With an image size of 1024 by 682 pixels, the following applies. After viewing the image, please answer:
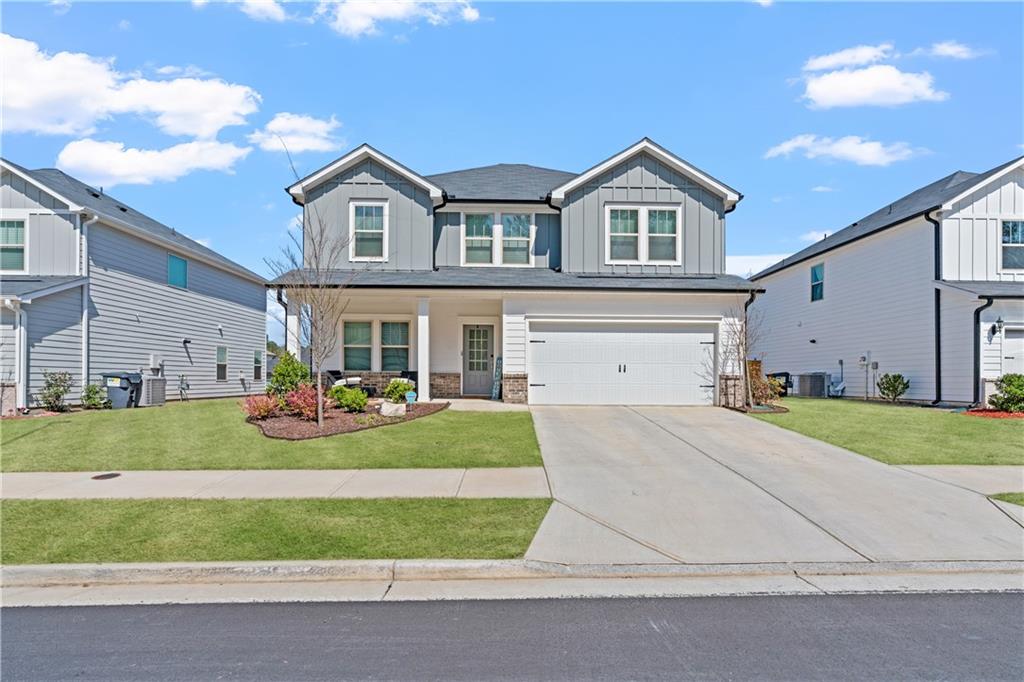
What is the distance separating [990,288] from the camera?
17.6 metres

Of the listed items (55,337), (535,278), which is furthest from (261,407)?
(535,278)

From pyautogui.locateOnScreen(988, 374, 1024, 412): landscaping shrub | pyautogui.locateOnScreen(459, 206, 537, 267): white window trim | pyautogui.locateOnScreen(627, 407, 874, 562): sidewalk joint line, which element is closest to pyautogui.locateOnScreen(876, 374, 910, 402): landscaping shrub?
pyautogui.locateOnScreen(988, 374, 1024, 412): landscaping shrub

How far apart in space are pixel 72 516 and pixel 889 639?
8213mm

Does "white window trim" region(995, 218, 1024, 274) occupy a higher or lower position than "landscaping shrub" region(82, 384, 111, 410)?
higher

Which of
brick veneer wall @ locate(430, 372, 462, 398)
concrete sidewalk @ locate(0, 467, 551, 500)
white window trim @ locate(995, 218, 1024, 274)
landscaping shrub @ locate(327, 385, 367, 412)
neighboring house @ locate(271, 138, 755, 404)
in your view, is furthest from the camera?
brick veneer wall @ locate(430, 372, 462, 398)

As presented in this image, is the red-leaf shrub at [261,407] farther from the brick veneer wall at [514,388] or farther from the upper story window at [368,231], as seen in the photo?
the brick veneer wall at [514,388]

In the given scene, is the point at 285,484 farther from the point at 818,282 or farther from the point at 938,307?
the point at 818,282

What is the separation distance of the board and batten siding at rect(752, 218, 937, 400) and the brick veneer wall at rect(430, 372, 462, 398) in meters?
9.90

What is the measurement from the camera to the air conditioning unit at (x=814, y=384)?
23.2 meters

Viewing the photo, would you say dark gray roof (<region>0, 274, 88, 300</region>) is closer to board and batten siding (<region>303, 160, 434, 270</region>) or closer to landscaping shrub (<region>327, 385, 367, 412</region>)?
board and batten siding (<region>303, 160, 434, 270</region>)

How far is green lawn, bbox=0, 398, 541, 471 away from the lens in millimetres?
9906

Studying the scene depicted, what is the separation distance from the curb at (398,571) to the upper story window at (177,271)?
56.6 ft

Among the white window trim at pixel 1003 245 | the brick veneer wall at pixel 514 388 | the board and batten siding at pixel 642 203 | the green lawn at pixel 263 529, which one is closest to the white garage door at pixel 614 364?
the brick veneer wall at pixel 514 388

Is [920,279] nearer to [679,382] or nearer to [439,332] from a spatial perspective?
[679,382]
